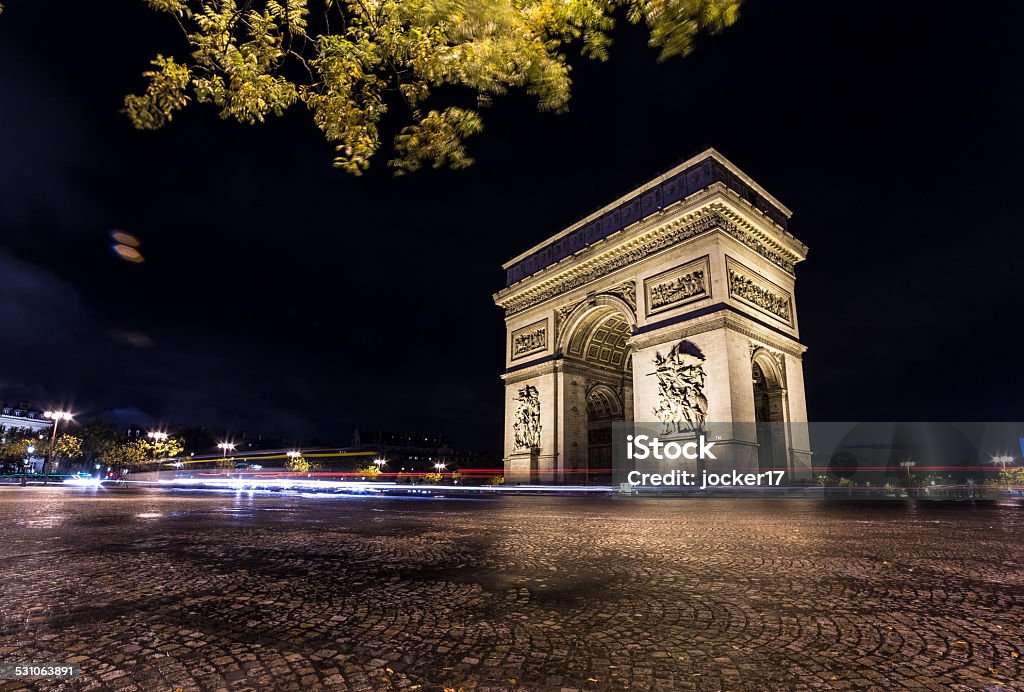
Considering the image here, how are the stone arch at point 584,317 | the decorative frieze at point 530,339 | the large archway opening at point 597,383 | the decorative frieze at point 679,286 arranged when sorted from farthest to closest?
the decorative frieze at point 530,339 → the large archway opening at point 597,383 → the stone arch at point 584,317 → the decorative frieze at point 679,286

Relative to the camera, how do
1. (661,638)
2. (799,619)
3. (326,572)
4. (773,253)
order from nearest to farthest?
(661,638) < (799,619) < (326,572) < (773,253)

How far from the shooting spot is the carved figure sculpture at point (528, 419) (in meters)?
27.2

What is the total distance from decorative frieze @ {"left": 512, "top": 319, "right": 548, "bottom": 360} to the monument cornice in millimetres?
1422

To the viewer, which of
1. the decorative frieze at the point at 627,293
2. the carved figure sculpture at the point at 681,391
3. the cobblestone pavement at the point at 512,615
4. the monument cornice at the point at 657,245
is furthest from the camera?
the decorative frieze at the point at 627,293

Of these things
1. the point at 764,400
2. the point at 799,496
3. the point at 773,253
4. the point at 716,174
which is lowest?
the point at 799,496

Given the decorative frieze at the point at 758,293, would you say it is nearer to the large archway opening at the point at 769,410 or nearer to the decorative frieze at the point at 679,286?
the decorative frieze at the point at 679,286

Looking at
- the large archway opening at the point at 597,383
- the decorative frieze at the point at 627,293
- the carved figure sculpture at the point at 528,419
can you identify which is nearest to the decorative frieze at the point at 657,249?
the decorative frieze at the point at 627,293

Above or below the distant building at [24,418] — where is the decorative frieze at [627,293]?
above

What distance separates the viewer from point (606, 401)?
29.3 meters

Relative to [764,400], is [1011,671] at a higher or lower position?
lower

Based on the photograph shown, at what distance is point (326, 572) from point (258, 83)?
14.9 ft

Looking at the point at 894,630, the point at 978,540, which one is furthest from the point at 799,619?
the point at 978,540

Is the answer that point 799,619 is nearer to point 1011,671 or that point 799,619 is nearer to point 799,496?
point 1011,671

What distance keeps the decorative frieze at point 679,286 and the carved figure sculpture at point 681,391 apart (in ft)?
6.85
